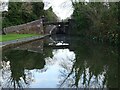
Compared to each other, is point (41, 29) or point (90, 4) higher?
point (90, 4)

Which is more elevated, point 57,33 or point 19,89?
point 19,89

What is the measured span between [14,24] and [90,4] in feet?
67.7

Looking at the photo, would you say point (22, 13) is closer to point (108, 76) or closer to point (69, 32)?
point (69, 32)

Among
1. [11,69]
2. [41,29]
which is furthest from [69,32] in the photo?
[11,69]

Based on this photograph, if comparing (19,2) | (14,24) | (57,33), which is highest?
(19,2)

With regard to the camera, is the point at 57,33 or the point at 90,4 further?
the point at 57,33

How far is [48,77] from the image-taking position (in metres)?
15.7

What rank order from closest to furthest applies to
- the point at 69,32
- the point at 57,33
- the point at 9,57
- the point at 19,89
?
the point at 19,89 < the point at 9,57 < the point at 69,32 < the point at 57,33

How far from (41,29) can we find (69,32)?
1017cm

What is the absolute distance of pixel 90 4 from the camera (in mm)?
47781

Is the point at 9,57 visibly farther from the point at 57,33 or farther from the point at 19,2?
the point at 57,33

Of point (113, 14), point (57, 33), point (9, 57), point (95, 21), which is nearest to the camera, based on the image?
point (9, 57)

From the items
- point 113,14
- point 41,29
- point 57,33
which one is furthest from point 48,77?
point 57,33

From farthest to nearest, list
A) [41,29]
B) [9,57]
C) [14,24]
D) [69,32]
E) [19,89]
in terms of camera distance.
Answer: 1. [69,32]
2. [41,29]
3. [14,24]
4. [9,57]
5. [19,89]
